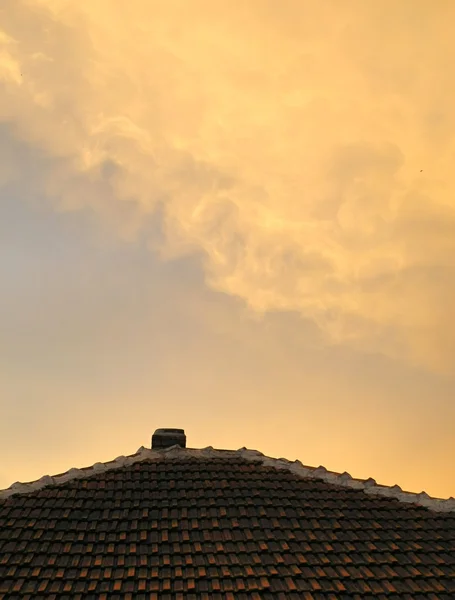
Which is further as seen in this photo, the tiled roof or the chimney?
the chimney

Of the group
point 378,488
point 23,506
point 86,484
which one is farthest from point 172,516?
point 378,488

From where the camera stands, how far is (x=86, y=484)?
7273 millimetres

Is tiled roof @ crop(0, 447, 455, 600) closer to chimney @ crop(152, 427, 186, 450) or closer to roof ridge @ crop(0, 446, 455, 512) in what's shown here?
roof ridge @ crop(0, 446, 455, 512)

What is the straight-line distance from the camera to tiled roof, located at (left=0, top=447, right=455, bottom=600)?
5441 millimetres

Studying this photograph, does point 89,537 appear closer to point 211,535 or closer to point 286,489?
point 211,535

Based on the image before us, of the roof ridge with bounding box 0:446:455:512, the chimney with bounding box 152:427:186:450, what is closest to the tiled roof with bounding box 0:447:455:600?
the roof ridge with bounding box 0:446:455:512

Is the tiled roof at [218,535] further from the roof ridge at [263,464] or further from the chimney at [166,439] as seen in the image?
the chimney at [166,439]

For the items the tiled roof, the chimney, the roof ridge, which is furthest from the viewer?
the chimney

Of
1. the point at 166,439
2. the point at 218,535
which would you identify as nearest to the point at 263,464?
the point at 166,439

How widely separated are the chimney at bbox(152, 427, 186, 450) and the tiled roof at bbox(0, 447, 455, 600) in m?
0.69

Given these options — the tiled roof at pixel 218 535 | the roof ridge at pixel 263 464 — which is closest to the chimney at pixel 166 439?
the roof ridge at pixel 263 464

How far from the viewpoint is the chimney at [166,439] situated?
29.3ft

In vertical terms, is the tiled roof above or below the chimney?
below

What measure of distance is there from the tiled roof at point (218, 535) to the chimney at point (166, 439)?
0.69 m
